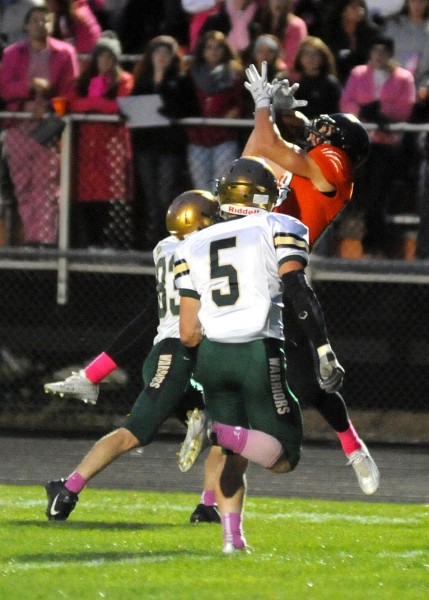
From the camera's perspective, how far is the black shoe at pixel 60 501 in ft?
23.1

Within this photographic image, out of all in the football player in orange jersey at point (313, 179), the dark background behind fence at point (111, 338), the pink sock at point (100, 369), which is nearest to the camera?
the football player in orange jersey at point (313, 179)

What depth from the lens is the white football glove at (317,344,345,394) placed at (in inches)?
227

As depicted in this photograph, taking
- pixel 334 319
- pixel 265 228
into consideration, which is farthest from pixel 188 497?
pixel 334 319

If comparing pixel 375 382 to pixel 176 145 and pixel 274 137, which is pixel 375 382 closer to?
pixel 176 145

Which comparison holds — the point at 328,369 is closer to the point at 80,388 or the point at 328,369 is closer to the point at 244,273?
the point at 244,273

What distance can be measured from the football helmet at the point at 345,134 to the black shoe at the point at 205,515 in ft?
5.88

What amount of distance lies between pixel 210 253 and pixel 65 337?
5965 mm

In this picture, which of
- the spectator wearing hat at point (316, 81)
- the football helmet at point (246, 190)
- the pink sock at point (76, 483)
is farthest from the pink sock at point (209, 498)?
the spectator wearing hat at point (316, 81)

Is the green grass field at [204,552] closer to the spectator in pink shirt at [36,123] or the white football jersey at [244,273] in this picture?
the white football jersey at [244,273]

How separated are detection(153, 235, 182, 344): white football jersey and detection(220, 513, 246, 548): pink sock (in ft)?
4.99

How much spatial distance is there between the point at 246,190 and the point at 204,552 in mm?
1468

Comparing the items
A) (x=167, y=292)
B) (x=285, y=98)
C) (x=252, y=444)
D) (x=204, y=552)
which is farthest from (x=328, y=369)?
(x=285, y=98)

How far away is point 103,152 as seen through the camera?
1109cm

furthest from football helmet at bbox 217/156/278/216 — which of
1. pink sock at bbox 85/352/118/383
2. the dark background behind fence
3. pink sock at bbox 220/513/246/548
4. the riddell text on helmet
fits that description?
the dark background behind fence
